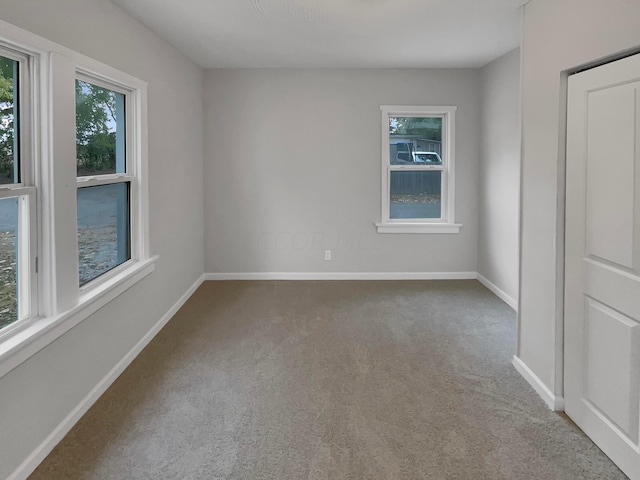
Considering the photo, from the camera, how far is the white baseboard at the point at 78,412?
2.11 meters

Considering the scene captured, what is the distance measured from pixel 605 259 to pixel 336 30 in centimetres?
273

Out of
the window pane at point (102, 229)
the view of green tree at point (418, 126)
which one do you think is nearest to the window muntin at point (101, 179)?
the window pane at point (102, 229)

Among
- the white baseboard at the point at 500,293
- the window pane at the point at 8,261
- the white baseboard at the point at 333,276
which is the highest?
the window pane at the point at 8,261

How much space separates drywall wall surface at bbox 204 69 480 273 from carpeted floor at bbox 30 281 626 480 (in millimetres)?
1471

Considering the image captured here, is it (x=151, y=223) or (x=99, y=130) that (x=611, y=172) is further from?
(x=151, y=223)

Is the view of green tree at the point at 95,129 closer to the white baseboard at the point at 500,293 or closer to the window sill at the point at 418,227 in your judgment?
the window sill at the point at 418,227

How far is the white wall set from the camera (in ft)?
7.00

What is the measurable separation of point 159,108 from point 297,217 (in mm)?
2194

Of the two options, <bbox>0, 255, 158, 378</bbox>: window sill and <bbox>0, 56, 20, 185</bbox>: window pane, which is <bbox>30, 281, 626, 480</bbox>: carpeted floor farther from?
<bbox>0, 56, 20, 185</bbox>: window pane

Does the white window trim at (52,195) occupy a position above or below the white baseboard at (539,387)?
above

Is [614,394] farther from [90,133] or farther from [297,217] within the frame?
[297,217]

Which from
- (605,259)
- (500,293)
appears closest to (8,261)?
A: (605,259)

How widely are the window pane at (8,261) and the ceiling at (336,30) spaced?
172 cm

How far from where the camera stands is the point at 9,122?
2182 millimetres
